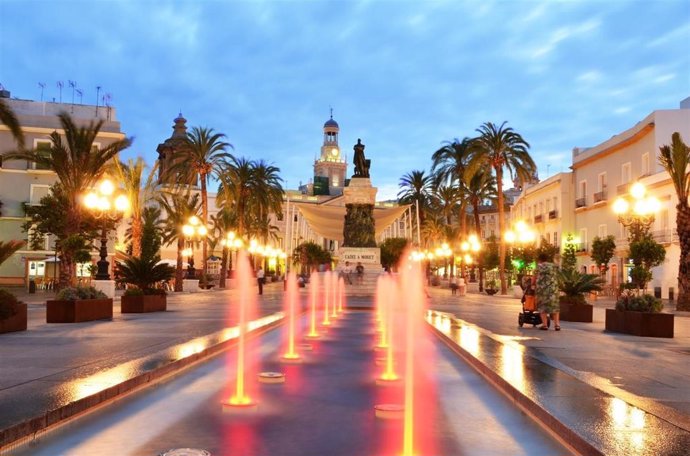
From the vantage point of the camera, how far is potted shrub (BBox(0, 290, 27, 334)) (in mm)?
13398

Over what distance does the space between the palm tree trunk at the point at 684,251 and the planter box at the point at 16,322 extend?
21.7 metres

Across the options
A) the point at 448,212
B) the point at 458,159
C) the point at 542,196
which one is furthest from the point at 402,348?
the point at 542,196

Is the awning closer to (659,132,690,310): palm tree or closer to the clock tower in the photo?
(659,132,690,310): palm tree

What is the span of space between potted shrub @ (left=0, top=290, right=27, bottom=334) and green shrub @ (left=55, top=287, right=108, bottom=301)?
90.4 inches

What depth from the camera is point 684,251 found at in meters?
25.4

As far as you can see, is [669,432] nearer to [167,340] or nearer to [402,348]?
[402,348]

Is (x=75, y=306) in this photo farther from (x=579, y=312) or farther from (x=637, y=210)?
(x=637, y=210)

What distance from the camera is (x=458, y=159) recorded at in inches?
1972

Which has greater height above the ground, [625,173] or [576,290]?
[625,173]

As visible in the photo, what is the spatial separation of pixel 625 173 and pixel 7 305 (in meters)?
42.4

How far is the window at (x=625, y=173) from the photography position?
46406mm

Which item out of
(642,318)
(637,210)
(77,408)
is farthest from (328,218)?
(77,408)

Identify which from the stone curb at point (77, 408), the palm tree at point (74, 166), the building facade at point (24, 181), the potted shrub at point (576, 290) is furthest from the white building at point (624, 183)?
the building facade at point (24, 181)

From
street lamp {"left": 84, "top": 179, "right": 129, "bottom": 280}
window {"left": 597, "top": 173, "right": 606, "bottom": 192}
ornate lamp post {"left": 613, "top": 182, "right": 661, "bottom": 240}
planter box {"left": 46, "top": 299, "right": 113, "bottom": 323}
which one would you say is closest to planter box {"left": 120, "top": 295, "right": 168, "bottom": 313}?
street lamp {"left": 84, "top": 179, "right": 129, "bottom": 280}
